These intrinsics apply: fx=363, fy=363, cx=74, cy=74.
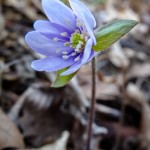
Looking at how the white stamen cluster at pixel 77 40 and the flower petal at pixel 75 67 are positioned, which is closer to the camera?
the flower petal at pixel 75 67

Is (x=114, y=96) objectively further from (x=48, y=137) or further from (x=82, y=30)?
(x=82, y=30)

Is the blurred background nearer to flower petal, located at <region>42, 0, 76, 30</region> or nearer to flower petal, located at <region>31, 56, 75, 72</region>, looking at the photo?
flower petal, located at <region>31, 56, 75, 72</region>

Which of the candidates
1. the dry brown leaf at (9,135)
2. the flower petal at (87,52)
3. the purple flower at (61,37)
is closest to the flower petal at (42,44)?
the purple flower at (61,37)

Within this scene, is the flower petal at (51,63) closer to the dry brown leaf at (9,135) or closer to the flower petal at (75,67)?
the flower petal at (75,67)

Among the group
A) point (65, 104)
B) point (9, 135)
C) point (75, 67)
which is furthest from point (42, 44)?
point (65, 104)

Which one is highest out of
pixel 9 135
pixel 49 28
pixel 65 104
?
pixel 49 28

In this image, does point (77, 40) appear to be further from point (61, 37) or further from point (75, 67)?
point (75, 67)
